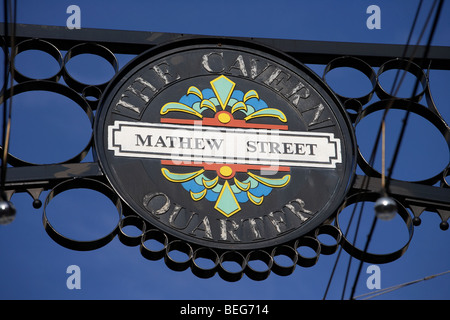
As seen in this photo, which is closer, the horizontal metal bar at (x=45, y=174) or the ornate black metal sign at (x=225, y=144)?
the horizontal metal bar at (x=45, y=174)

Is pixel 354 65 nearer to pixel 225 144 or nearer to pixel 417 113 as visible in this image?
pixel 417 113

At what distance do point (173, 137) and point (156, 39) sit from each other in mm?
1515

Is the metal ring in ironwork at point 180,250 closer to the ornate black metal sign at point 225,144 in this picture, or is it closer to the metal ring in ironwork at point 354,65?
the ornate black metal sign at point 225,144

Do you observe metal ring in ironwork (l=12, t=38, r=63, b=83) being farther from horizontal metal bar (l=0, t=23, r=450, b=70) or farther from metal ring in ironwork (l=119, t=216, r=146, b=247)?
metal ring in ironwork (l=119, t=216, r=146, b=247)

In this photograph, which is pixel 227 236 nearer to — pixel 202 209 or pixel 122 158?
pixel 202 209

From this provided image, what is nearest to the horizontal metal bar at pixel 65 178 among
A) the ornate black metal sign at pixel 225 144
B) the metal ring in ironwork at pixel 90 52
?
the ornate black metal sign at pixel 225 144

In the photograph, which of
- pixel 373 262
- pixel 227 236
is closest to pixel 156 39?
pixel 227 236

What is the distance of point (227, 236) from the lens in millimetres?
15898

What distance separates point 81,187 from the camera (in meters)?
16.1

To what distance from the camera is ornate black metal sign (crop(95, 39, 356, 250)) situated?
16.1 meters

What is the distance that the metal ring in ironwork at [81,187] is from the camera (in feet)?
51.1

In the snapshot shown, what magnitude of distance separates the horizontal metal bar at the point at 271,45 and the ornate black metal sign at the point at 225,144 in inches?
9.2

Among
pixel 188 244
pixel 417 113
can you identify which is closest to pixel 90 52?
pixel 188 244

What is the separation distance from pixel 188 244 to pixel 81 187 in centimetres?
155
